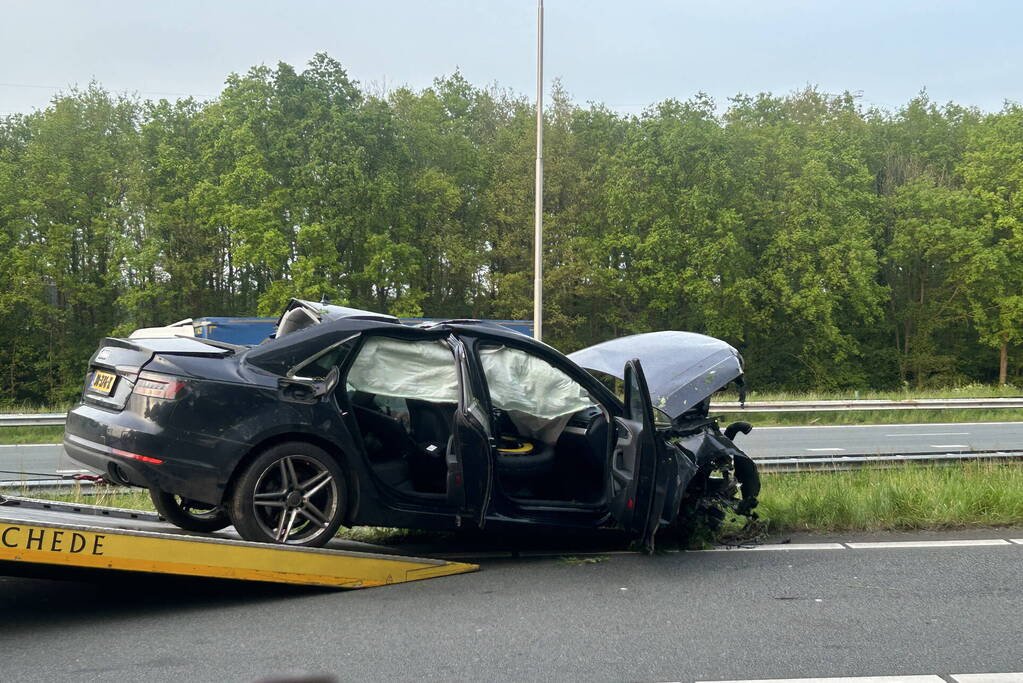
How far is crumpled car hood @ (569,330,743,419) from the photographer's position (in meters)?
6.70

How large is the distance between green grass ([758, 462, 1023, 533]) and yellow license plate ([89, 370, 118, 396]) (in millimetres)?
4815

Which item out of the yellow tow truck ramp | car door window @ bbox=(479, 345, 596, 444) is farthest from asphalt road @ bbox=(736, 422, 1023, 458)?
the yellow tow truck ramp

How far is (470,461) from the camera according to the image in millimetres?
6082

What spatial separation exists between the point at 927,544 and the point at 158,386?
5401mm

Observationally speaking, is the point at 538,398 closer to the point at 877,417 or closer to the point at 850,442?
the point at 850,442

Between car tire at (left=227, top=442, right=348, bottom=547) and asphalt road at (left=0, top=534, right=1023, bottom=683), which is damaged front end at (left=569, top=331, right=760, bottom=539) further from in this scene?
car tire at (left=227, top=442, right=348, bottom=547)

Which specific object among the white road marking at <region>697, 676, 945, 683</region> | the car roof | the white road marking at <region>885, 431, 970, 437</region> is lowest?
the white road marking at <region>885, 431, 970, 437</region>

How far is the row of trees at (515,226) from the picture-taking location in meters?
39.9

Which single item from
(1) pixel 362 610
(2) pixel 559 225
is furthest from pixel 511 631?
(2) pixel 559 225

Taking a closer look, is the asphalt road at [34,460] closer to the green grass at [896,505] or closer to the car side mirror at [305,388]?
the car side mirror at [305,388]

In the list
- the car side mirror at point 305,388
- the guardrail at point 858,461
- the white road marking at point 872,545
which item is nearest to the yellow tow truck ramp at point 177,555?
the car side mirror at point 305,388

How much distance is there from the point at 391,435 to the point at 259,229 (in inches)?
1320

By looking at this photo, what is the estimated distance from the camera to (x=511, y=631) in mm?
5062

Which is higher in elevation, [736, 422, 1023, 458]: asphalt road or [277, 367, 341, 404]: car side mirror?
[277, 367, 341, 404]: car side mirror
